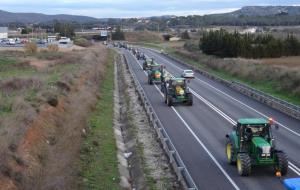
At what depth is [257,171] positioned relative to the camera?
20891 mm

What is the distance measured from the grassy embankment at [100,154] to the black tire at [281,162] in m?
5.59

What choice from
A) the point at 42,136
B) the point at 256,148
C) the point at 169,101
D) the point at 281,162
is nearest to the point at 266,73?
the point at 169,101

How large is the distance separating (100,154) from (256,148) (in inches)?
297

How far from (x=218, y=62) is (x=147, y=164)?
5632 cm

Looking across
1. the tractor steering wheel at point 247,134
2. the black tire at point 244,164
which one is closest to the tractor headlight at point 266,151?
the black tire at point 244,164

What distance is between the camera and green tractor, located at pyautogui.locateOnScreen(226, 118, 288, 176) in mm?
19688

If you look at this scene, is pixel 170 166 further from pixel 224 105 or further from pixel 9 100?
pixel 224 105

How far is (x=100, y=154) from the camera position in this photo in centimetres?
2464

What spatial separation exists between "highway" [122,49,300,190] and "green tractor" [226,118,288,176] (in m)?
0.48

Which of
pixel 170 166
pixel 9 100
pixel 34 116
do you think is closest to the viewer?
Result: pixel 170 166

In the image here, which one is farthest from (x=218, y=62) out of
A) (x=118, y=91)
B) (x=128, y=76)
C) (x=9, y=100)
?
(x=9, y=100)

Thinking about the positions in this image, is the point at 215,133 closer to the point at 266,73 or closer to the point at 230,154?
the point at 230,154

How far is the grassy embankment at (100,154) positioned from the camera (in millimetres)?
20047

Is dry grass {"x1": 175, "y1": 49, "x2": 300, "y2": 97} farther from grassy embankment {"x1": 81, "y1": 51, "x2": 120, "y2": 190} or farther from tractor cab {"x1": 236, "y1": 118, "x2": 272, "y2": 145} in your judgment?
tractor cab {"x1": 236, "y1": 118, "x2": 272, "y2": 145}
